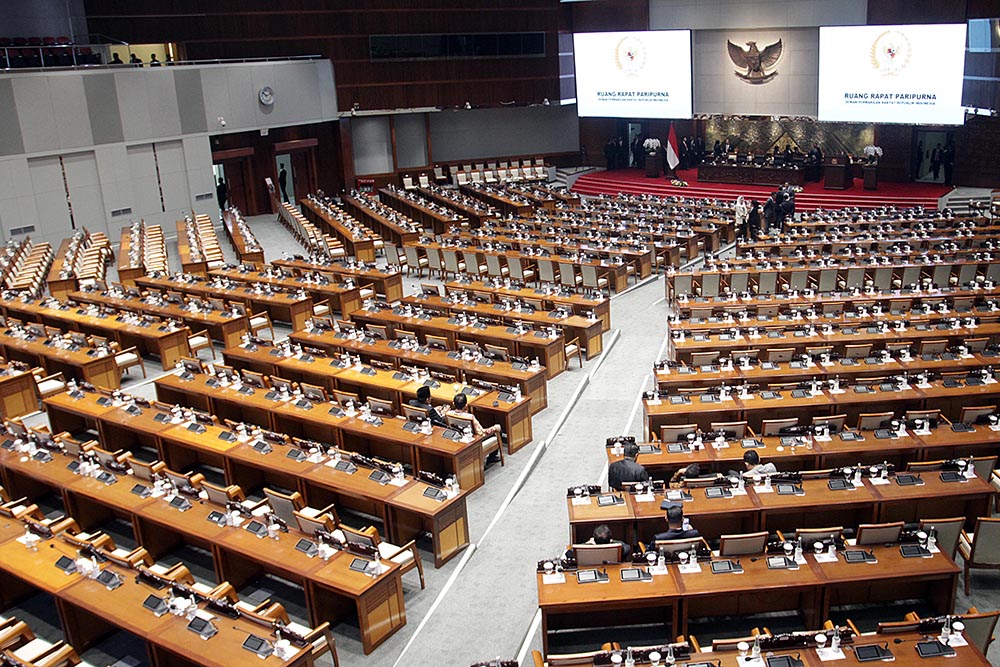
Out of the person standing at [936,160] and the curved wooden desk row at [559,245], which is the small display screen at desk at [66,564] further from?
the person standing at [936,160]

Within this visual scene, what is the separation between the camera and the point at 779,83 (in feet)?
98.0

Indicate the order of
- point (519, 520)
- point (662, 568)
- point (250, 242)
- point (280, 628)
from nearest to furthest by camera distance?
point (280, 628)
point (662, 568)
point (519, 520)
point (250, 242)

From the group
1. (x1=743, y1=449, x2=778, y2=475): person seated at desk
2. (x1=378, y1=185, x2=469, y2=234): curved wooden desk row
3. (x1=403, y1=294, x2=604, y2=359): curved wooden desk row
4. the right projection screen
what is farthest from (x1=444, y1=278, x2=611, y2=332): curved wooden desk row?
the right projection screen

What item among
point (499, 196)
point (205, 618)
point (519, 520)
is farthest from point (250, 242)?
point (205, 618)

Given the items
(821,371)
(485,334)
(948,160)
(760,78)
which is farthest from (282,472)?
(760,78)

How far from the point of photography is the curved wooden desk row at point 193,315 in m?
15.6

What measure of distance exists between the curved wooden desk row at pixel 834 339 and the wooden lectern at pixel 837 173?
1518cm

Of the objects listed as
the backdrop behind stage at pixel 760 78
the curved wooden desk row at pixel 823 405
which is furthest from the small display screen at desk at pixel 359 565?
the backdrop behind stage at pixel 760 78

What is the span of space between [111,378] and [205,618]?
795 centimetres

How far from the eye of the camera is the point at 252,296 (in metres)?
17.3

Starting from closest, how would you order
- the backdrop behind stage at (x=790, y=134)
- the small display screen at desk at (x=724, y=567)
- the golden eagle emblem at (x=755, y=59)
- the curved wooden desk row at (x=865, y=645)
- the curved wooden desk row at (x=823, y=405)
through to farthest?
the curved wooden desk row at (x=865, y=645) → the small display screen at desk at (x=724, y=567) → the curved wooden desk row at (x=823, y=405) → the backdrop behind stage at (x=790, y=134) → the golden eagle emblem at (x=755, y=59)

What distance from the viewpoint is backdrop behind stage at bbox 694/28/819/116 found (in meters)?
29.1

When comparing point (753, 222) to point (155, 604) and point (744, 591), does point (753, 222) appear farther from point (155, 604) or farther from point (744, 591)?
point (155, 604)

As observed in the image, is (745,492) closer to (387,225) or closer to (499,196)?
(387,225)
